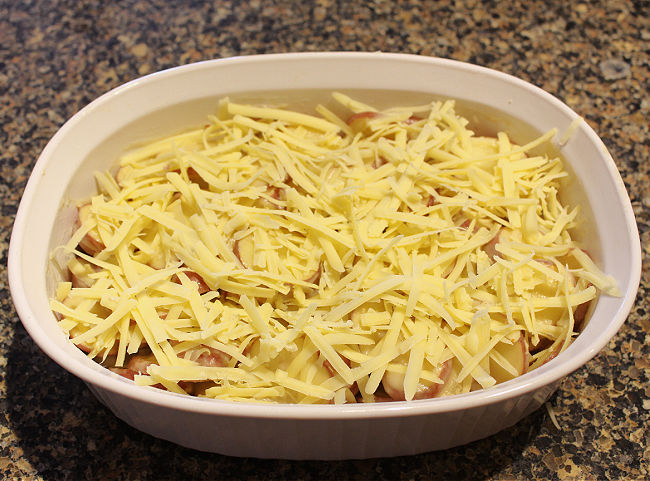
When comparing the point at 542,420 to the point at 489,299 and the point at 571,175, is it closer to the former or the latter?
the point at 489,299

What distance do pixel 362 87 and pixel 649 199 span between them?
0.57 m

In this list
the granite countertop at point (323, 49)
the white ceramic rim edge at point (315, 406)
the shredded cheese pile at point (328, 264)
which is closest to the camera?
the white ceramic rim edge at point (315, 406)

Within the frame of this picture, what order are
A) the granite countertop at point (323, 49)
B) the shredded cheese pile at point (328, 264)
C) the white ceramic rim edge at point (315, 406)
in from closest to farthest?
the white ceramic rim edge at point (315, 406) < the shredded cheese pile at point (328, 264) < the granite countertop at point (323, 49)

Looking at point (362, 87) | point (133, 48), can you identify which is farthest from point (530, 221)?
point (133, 48)

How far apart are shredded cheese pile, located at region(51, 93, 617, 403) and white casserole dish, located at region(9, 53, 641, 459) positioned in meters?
0.03

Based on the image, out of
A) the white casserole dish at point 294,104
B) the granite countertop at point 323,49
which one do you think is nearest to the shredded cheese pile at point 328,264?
the white casserole dish at point 294,104

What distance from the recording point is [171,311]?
2.71 ft

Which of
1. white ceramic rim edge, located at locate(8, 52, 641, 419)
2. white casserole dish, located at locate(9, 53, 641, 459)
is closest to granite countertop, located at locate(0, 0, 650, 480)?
white casserole dish, located at locate(9, 53, 641, 459)

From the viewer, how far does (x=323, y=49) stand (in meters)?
1.39

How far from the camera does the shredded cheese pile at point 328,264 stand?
30.8 inches

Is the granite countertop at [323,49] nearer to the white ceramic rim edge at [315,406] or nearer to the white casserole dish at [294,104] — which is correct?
the white casserole dish at [294,104]

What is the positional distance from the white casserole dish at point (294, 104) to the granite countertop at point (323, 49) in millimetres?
75

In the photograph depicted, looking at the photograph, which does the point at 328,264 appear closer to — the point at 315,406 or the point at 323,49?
the point at 315,406

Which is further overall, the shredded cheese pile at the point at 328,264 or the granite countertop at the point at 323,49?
the granite countertop at the point at 323,49
